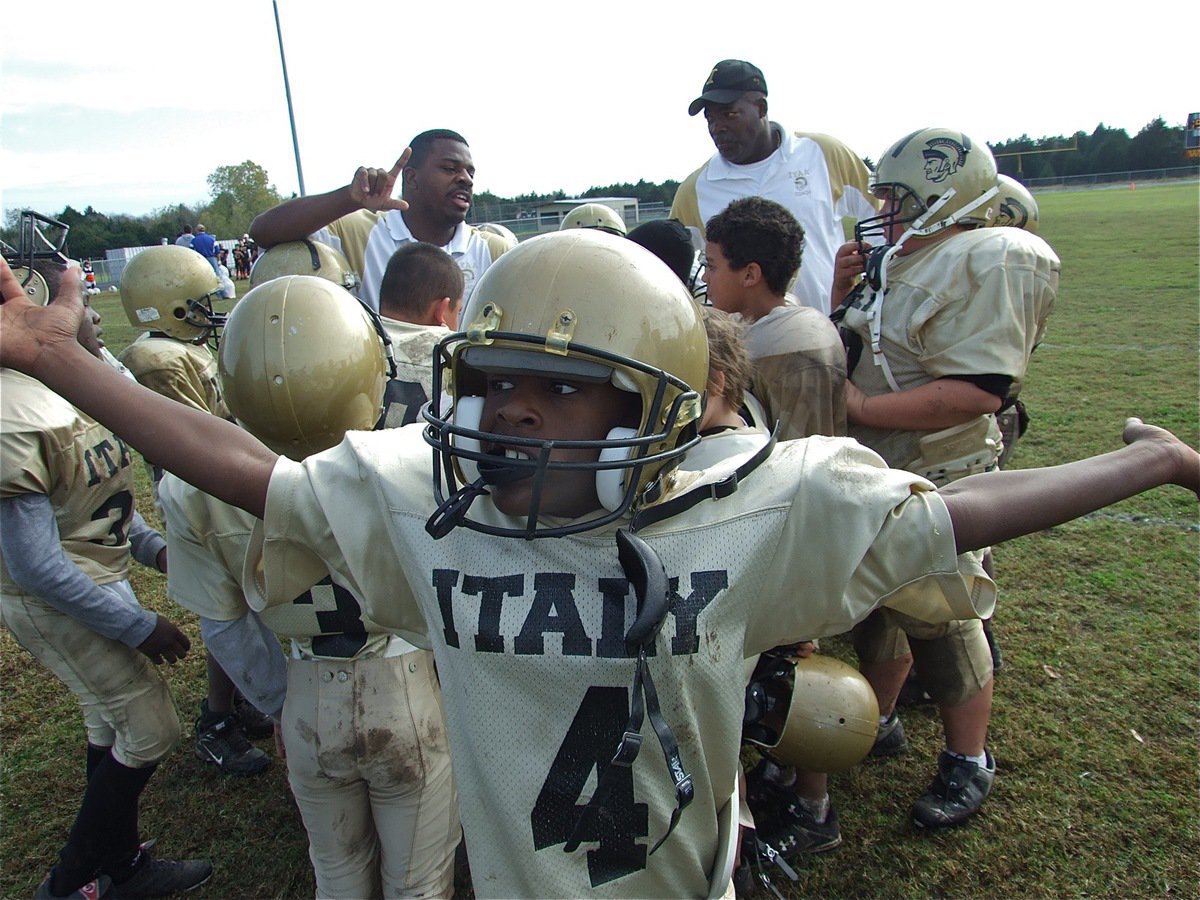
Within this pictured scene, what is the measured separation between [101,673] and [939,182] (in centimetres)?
373

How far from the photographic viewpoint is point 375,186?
392cm

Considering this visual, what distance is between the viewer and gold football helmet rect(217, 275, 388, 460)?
7.74ft

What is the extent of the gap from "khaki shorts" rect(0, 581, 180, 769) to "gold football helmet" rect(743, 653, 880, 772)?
217 cm

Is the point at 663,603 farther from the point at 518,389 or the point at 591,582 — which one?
the point at 518,389

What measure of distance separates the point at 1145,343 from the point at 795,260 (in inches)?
394

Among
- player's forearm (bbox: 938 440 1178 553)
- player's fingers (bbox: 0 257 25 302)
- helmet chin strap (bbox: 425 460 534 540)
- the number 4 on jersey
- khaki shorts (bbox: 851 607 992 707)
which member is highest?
player's fingers (bbox: 0 257 25 302)

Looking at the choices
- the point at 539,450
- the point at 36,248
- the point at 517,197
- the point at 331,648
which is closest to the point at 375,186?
the point at 36,248

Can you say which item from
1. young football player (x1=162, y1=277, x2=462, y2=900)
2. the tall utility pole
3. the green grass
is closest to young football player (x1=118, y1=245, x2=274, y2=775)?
the green grass

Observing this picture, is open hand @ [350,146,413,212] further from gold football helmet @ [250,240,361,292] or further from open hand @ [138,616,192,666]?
open hand @ [138,616,192,666]

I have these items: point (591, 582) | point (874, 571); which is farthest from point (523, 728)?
point (874, 571)

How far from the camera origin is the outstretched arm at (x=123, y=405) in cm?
159

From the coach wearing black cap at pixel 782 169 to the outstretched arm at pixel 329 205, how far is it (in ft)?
5.65

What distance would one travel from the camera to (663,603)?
4.58 ft

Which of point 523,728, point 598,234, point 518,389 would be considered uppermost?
point 598,234
